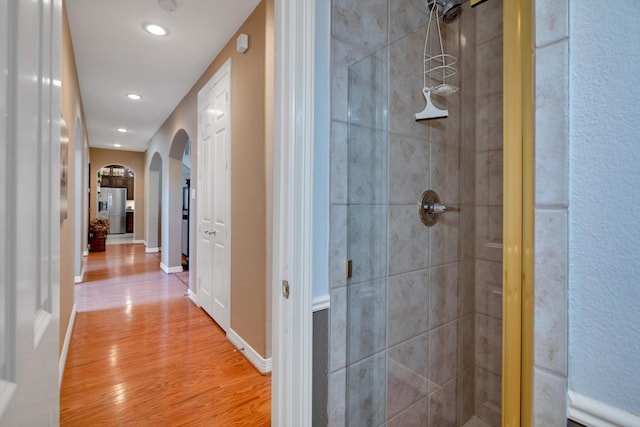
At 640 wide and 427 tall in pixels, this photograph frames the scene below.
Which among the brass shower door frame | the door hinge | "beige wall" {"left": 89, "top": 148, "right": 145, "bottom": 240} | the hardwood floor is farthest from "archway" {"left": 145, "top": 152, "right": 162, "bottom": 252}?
the brass shower door frame

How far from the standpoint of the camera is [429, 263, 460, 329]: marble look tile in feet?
4.35

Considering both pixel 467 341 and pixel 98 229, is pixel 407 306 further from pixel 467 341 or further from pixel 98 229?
pixel 98 229

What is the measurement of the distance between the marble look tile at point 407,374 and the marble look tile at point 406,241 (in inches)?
13.0

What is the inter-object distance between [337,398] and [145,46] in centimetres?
344

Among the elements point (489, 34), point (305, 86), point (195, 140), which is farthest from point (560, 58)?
point (195, 140)

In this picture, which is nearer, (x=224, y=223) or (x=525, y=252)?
(x=525, y=252)

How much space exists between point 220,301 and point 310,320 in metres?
2.25

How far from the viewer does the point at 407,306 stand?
1.28 m

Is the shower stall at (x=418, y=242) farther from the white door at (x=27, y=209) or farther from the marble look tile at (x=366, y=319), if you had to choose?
the white door at (x=27, y=209)

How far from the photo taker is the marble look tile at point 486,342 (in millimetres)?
1047

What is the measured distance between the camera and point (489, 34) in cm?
90

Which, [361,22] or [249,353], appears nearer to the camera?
[361,22]

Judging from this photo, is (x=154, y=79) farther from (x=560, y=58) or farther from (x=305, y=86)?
(x=560, y=58)

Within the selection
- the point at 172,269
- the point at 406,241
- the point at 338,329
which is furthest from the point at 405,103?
the point at 172,269
